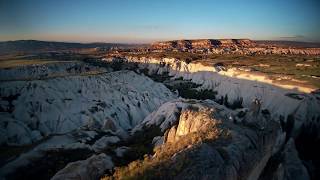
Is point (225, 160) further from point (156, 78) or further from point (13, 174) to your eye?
point (156, 78)

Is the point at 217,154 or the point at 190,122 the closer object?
the point at 217,154

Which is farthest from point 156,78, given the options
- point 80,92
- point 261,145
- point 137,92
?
point 261,145

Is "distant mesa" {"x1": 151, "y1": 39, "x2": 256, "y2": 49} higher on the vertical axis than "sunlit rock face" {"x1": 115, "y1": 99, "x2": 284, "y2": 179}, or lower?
lower

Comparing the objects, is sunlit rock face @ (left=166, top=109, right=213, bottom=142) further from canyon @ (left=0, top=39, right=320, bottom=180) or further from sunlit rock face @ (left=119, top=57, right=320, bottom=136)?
sunlit rock face @ (left=119, top=57, right=320, bottom=136)

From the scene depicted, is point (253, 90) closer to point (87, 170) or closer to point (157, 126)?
point (157, 126)

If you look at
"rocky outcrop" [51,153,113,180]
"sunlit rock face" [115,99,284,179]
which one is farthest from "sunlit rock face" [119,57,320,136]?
"rocky outcrop" [51,153,113,180]

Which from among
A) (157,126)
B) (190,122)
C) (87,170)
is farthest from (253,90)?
(87,170)
